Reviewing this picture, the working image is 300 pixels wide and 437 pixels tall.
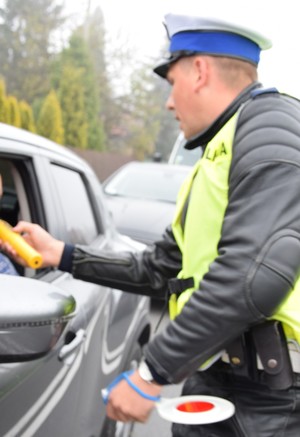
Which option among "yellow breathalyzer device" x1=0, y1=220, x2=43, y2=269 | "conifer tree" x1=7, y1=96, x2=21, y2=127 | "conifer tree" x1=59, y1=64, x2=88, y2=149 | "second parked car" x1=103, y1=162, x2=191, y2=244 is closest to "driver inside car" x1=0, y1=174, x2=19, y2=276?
"yellow breathalyzer device" x1=0, y1=220, x2=43, y2=269

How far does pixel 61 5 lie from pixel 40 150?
33957 millimetres

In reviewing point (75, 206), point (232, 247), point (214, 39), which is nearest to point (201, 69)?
point (214, 39)

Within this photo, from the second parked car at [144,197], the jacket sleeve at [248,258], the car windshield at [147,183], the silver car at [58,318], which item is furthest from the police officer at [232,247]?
the car windshield at [147,183]

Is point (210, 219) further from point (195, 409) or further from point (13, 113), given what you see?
point (13, 113)

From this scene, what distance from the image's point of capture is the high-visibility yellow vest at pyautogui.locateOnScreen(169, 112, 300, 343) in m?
1.41

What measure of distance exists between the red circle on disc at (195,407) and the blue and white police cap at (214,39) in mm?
954

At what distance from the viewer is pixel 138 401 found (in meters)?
1.41

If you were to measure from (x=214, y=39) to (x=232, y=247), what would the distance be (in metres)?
0.62

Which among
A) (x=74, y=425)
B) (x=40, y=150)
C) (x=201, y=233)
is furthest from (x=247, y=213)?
(x=40, y=150)

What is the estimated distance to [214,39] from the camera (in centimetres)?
156

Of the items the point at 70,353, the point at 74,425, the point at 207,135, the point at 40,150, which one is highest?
the point at 207,135

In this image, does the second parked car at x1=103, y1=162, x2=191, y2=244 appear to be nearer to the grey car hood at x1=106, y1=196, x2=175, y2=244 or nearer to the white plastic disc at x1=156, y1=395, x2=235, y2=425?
the grey car hood at x1=106, y1=196, x2=175, y2=244

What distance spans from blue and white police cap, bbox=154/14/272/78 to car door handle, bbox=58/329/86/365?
95 centimetres

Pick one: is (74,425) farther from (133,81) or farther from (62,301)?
(133,81)
